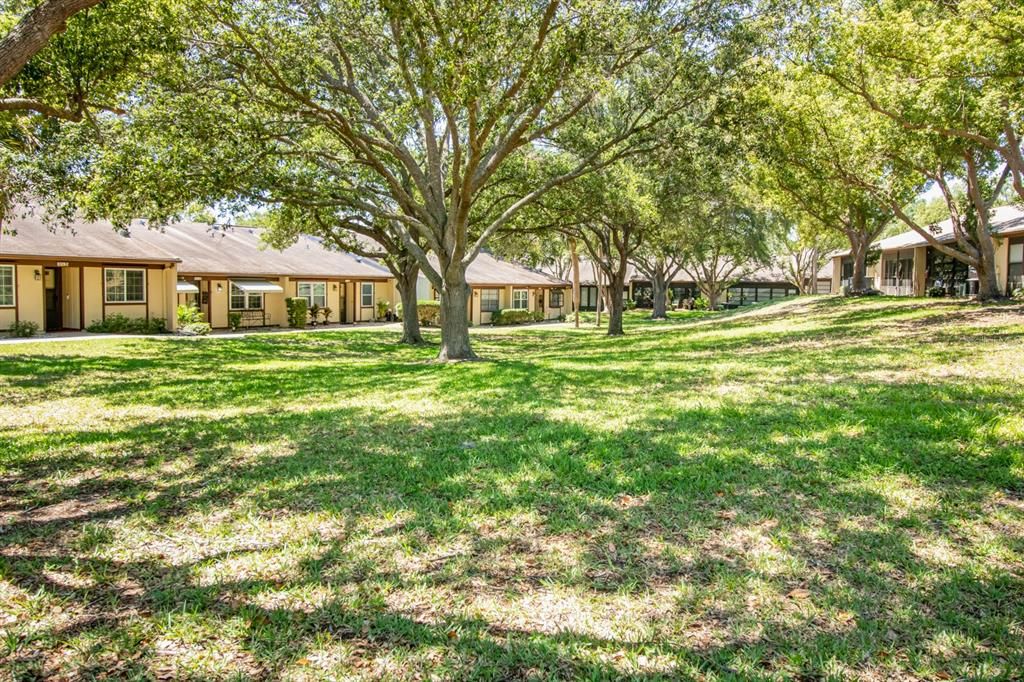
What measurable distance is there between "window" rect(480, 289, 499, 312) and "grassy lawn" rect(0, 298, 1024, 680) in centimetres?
3001

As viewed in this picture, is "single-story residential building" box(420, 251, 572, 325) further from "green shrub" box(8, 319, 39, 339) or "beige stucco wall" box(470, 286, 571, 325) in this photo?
"green shrub" box(8, 319, 39, 339)

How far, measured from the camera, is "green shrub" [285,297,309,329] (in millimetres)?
30625

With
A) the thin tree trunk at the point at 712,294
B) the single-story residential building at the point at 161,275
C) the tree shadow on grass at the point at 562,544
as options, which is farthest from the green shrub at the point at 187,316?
the thin tree trunk at the point at 712,294

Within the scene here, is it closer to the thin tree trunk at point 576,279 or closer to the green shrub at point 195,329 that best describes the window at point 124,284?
the green shrub at point 195,329

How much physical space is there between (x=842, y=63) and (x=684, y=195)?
8.43 meters

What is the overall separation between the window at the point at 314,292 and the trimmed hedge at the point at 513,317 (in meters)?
10.1

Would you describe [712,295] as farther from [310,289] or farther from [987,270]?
[987,270]

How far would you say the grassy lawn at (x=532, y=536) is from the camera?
300 centimetres

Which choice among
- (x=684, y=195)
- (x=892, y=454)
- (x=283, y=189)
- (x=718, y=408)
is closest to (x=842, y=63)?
(x=684, y=195)

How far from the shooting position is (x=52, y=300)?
2292cm

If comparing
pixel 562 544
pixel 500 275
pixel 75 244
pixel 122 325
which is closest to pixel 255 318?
pixel 122 325

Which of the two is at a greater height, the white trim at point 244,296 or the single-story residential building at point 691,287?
the single-story residential building at point 691,287

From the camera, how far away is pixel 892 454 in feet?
17.4

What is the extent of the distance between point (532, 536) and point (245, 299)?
2874 cm
